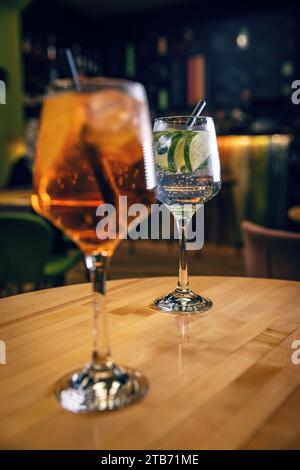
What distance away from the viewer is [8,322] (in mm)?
781

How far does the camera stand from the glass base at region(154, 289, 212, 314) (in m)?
0.83

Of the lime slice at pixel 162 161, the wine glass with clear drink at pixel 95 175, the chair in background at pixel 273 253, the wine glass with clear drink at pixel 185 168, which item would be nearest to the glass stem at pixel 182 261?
the wine glass with clear drink at pixel 185 168

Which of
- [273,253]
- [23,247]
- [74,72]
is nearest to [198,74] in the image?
[23,247]

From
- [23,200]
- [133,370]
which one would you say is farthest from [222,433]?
[23,200]

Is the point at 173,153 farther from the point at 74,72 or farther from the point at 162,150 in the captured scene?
the point at 74,72

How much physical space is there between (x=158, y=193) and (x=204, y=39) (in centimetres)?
716

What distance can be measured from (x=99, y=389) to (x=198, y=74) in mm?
7529

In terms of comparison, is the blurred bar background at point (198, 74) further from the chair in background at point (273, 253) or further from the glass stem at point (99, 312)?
the glass stem at point (99, 312)

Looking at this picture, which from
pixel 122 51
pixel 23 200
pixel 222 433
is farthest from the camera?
pixel 122 51

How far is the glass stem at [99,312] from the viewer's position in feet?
1.73

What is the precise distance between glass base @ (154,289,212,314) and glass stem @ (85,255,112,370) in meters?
0.30

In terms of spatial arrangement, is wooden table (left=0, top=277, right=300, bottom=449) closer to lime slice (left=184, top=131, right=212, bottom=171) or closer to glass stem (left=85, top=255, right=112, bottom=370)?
glass stem (left=85, top=255, right=112, bottom=370)

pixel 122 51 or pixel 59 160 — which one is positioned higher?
pixel 122 51

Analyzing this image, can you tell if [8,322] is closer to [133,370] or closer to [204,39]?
[133,370]
